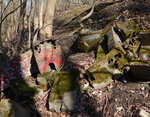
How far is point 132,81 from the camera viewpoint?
4352 mm

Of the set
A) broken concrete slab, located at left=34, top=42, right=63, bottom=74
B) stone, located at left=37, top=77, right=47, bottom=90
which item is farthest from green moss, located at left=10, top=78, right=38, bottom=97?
broken concrete slab, located at left=34, top=42, right=63, bottom=74

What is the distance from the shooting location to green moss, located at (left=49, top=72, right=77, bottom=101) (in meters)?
4.25

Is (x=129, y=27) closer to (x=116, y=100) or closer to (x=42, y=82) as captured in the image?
(x=116, y=100)

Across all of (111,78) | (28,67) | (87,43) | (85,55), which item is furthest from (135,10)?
(28,67)

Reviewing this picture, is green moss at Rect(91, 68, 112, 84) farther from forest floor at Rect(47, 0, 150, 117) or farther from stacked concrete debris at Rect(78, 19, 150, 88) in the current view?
forest floor at Rect(47, 0, 150, 117)

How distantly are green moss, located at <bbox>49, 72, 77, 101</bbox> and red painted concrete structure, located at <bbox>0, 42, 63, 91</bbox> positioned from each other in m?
0.69

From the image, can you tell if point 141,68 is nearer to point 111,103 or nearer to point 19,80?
point 111,103

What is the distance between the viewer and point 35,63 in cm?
582

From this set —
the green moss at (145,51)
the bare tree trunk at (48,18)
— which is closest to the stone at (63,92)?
the green moss at (145,51)

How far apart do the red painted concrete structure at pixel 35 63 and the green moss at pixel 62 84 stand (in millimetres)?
694

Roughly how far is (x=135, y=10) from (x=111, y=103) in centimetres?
607

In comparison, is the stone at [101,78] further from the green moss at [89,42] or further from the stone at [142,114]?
the green moss at [89,42]

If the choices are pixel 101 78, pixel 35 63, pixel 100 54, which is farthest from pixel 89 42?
pixel 101 78

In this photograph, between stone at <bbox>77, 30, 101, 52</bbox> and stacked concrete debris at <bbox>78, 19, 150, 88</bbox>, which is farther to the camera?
stone at <bbox>77, 30, 101, 52</bbox>
